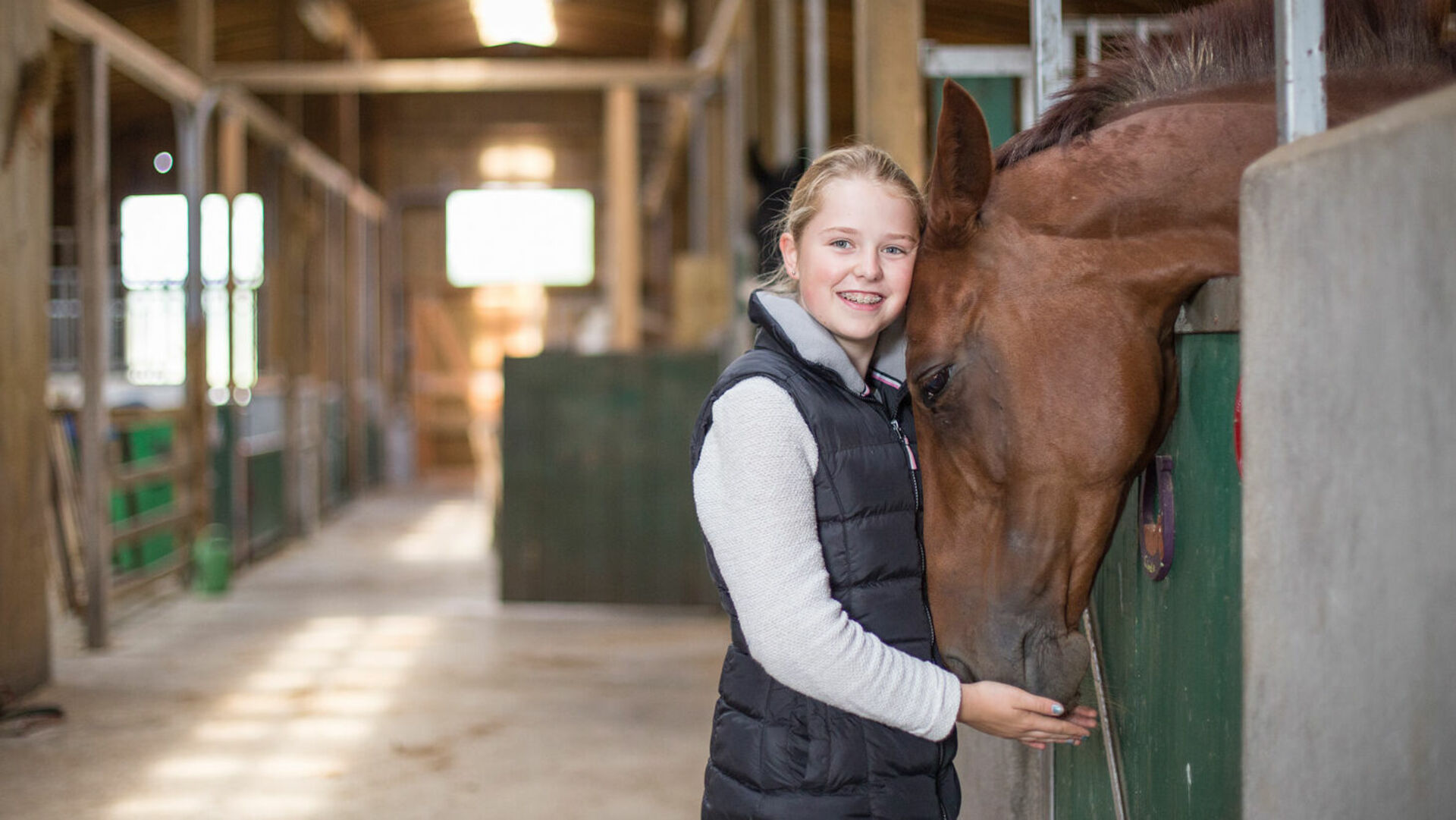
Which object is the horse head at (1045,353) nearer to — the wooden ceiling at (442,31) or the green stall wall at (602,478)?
the wooden ceiling at (442,31)

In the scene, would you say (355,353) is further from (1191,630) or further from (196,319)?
(1191,630)

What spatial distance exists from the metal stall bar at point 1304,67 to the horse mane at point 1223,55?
0.34 metres

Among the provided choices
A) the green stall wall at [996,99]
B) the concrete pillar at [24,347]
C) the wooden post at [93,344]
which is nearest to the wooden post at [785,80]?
the green stall wall at [996,99]

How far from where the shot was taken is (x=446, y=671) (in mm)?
4730

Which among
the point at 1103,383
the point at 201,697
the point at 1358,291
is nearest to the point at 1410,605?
the point at 1358,291

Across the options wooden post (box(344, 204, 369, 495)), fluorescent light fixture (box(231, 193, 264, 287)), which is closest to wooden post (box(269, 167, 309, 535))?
wooden post (box(344, 204, 369, 495))

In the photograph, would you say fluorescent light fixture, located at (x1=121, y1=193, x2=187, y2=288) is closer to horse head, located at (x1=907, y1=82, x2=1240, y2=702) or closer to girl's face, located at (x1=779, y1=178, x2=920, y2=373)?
girl's face, located at (x1=779, y1=178, x2=920, y2=373)

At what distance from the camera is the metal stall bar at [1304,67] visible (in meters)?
1.06

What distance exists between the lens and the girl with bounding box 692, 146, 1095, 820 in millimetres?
1312

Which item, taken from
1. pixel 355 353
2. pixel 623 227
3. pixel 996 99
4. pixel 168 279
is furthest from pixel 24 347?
pixel 355 353

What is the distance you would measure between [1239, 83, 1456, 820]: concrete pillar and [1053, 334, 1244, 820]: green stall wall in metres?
0.27

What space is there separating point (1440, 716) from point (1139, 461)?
58cm

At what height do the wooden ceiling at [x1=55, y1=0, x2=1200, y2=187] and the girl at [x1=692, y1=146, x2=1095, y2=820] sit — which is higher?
the wooden ceiling at [x1=55, y1=0, x2=1200, y2=187]

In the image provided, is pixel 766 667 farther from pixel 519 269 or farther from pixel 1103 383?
pixel 519 269
